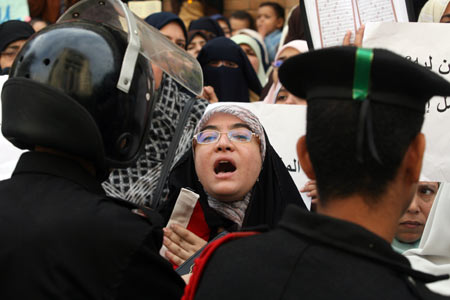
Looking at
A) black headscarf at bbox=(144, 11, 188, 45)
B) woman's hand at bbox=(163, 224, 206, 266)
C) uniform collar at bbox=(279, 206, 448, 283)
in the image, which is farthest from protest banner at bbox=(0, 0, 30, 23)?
uniform collar at bbox=(279, 206, 448, 283)

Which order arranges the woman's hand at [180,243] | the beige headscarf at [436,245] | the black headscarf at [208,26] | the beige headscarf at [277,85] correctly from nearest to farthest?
the beige headscarf at [436,245] → the woman's hand at [180,243] → the beige headscarf at [277,85] → the black headscarf at [208,26]

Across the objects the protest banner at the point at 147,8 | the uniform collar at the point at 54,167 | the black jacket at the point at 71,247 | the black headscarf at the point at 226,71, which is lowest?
the black headscarf at the point at 226,71

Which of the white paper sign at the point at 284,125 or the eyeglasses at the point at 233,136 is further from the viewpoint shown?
the white paper sign at the point at 284,125

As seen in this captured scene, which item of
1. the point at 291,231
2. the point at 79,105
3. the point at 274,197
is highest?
the point at 79,105

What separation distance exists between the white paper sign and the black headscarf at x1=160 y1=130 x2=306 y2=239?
0.49m

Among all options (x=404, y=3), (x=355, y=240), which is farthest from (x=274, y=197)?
(x=355, y=240)

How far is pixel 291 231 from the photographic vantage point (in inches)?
68.0

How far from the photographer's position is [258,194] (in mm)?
3658

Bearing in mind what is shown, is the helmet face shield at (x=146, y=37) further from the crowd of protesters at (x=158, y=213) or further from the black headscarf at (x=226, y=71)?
the black headscarf at (x=226, y=71)

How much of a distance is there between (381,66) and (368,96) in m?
0.08

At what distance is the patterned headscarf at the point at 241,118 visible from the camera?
145 inches

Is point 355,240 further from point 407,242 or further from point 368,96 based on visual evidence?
point 407,242

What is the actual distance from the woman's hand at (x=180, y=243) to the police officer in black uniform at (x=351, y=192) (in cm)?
155

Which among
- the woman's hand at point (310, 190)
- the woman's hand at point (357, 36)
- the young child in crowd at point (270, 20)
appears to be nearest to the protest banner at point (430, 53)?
the woman's hand at point (357, 36)
